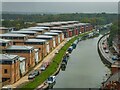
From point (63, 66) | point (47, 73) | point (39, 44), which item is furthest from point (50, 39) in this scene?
point (47, 73)

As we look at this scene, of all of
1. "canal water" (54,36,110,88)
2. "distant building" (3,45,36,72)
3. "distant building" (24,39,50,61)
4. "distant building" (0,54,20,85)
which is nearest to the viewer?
"distant building" (0,54,20,85)

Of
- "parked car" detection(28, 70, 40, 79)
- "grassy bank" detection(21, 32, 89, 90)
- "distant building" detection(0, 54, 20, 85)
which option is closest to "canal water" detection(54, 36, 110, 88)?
"grassy bank" detection(21, 32, 89, 90)

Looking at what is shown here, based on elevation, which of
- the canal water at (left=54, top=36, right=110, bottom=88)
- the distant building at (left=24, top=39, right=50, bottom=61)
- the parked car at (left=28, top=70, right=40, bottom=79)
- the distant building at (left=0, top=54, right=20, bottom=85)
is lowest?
the canal water at (left=54, top=36, right=110, bottom=88)

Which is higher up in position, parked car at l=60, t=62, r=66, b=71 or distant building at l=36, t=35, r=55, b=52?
distant building at l=36, t=35, r=55, b=52

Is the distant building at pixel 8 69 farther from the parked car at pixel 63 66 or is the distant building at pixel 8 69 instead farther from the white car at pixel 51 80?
the parked car at pixel 63 66

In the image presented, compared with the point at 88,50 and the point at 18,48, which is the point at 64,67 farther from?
the point at 88,50

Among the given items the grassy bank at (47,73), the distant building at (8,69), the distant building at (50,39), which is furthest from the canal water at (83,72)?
the distant building at (8,69)

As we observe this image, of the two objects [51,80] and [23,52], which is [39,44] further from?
[51,80]

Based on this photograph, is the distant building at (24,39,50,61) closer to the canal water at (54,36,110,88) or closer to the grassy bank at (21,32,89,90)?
the grassy bank at (21,32,89,90)

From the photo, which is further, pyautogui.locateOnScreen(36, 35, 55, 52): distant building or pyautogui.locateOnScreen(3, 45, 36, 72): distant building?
pyautogui.locateOnScreen(36, 35, 55, 52): distant building
